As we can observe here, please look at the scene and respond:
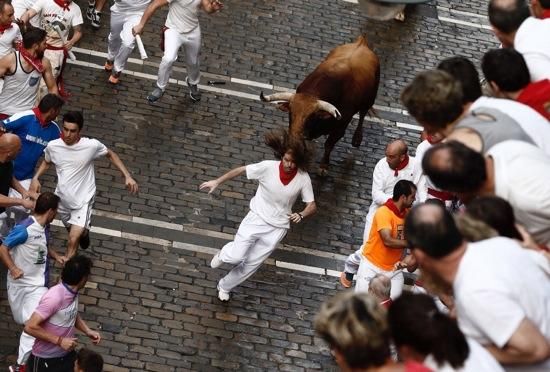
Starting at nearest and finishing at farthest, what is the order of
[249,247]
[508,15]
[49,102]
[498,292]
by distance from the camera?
[498,292] < [508,15] < [49,102] < [249,247]

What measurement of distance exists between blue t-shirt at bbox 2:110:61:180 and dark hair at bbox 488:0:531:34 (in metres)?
5.70

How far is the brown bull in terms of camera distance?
48.9 ft

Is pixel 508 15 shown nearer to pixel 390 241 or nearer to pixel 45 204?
pixel 390 241

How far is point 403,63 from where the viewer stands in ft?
61.2

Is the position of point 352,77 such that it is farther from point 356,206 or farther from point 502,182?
point 502,182

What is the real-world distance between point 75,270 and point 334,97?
6.73 meters

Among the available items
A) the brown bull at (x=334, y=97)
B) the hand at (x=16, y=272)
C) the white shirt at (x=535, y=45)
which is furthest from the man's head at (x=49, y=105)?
the white shirt at (x=535, y=45)

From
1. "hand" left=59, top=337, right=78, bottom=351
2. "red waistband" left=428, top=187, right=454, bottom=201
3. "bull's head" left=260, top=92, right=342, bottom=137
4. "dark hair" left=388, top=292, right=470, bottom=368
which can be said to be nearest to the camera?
"dark hair" left=388, top=292, right=470, bottom=368

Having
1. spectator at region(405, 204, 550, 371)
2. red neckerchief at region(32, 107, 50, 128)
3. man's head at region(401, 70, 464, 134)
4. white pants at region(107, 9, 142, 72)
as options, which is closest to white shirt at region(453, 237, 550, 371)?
spectator at region(405, 204, 550, 371)

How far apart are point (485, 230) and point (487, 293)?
0.62 m

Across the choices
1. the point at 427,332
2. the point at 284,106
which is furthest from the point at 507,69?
the point at 284,106

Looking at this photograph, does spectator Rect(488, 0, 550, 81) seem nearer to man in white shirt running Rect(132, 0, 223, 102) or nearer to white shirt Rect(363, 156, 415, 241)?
white shirt Rect(363, 156, 415, 241)

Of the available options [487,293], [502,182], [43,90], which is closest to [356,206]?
[43,90]

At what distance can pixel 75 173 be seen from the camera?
1219cm
